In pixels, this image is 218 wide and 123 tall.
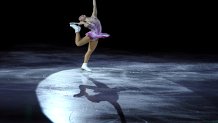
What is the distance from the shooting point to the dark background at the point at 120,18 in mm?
19577

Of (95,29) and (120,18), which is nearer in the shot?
(95,29)

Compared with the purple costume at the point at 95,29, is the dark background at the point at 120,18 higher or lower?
lower

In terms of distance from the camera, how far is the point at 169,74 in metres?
10.2

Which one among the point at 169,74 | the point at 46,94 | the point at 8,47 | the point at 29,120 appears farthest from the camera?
the point at 8,47

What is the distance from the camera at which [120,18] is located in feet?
72.2

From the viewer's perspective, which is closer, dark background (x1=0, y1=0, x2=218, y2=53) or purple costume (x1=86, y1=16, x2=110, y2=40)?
purple costume (x1=86, y1=16, x2=110, y2=40)

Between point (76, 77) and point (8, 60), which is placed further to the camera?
point (8, 60)

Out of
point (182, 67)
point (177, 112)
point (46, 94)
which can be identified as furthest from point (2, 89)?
point (182, 67)

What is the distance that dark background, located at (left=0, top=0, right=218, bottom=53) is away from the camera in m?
19.6

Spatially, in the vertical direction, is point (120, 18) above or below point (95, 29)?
below

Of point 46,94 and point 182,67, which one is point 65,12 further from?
point 46,94

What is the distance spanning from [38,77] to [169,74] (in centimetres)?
277

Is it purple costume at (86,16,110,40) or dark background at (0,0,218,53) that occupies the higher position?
purple costume at (86,16,110,40)

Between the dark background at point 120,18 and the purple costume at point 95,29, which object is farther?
the dark background at point 120,18
